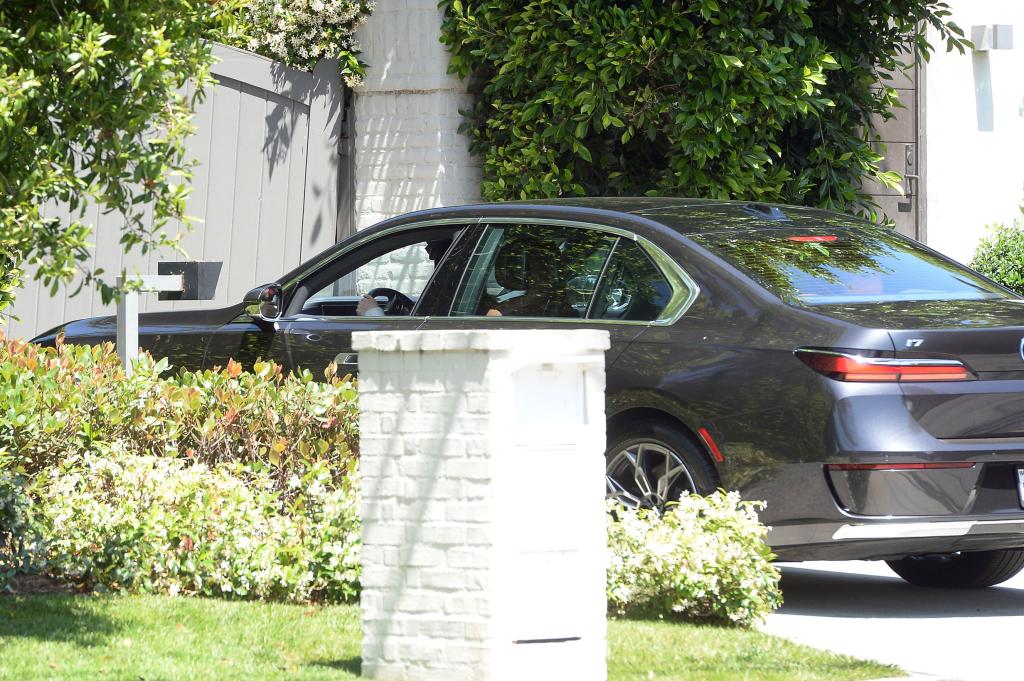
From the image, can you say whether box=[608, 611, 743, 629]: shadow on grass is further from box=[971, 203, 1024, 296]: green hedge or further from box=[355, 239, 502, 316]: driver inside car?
box=[971, 203, 1024, 296]: green hedge

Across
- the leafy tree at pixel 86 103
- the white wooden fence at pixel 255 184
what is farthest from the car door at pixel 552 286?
the white wooden fence at pixel 255 184

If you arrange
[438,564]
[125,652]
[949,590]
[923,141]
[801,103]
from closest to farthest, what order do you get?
[438,564] → [125,652] → [949,590] → [801,103] → [923,141]

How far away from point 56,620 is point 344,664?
1.13 m

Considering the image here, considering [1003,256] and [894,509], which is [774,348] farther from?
[1003,256]

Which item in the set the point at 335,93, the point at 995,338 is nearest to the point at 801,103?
the point at 335,93

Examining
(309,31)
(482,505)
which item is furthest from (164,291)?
(309,31)

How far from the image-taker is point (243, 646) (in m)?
5.13

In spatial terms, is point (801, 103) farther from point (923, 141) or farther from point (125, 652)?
point (125, 652)

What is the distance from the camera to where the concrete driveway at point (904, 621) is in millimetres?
5395

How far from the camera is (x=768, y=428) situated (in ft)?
19.9

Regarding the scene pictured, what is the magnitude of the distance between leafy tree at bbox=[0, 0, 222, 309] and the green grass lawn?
1.16 meters

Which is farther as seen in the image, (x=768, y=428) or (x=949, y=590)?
(x=949, y=590)

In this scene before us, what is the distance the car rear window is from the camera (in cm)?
638

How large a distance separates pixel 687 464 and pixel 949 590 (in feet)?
5.03
